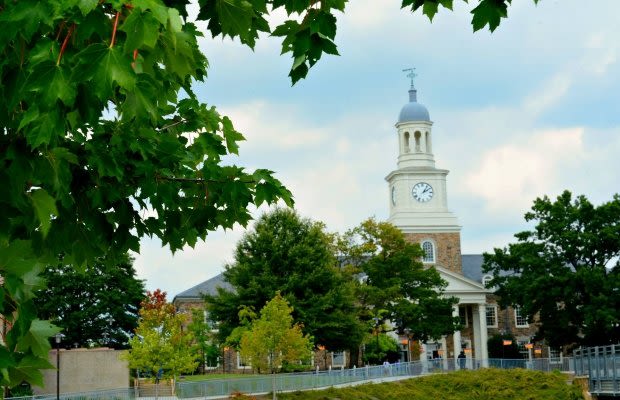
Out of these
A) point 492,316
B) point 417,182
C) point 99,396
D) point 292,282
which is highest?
point 417,182

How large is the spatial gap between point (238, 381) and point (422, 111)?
53.0 m

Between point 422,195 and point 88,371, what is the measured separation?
5195 cm

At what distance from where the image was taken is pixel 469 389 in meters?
45.4

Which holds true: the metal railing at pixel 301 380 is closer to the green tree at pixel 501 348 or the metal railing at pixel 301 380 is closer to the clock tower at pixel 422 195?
the green tree at pixel 501 348

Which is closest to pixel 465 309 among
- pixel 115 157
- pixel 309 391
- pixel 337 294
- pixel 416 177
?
pixel 416 177

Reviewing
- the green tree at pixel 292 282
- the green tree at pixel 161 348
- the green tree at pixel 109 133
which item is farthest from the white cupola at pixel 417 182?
the green tree at pixel 109 133

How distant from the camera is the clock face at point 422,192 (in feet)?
281

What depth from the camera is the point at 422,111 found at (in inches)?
3410

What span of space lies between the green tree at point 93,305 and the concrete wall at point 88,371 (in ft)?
79.6

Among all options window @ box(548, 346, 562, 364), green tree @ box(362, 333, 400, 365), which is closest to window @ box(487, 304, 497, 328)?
window @ box(548, 346, 562, 364)

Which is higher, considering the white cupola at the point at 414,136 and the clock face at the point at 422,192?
the white cupola at the point at 414,136

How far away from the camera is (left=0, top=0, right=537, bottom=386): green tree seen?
3.55m

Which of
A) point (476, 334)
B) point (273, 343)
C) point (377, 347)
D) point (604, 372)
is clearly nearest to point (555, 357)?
point (476, 334)

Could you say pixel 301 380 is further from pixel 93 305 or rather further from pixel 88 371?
pixel 93 305
